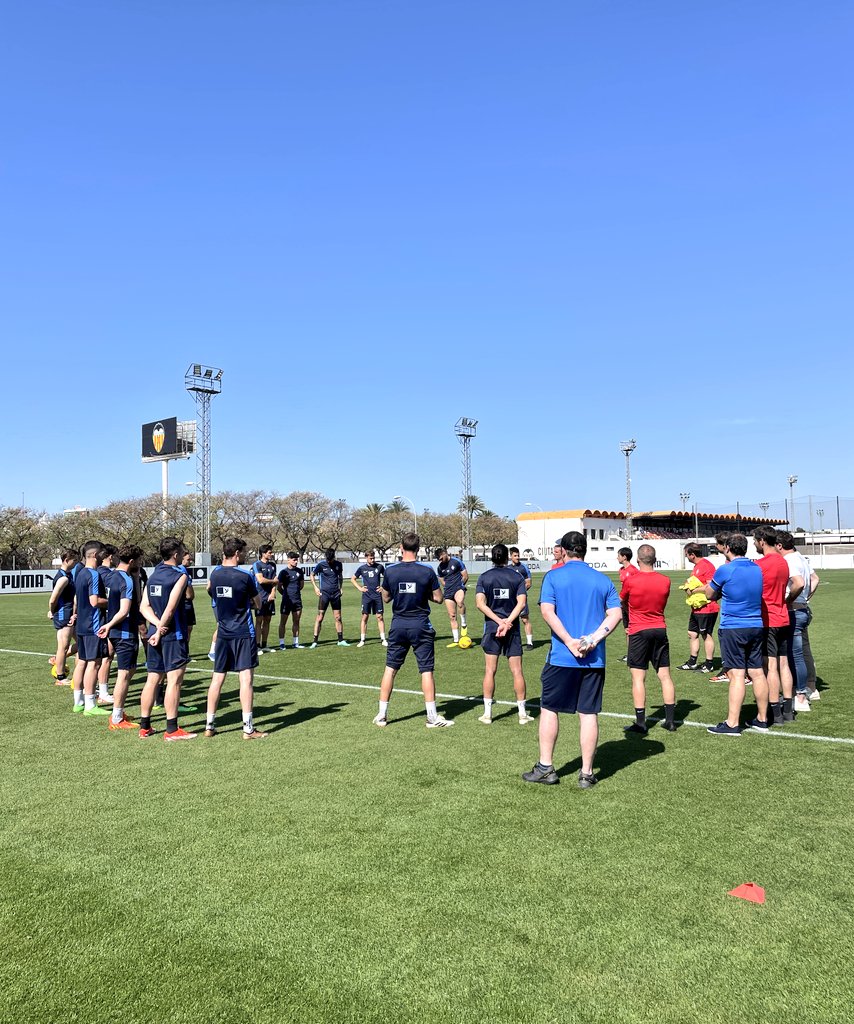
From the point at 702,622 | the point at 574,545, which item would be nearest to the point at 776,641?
the point at 574,545

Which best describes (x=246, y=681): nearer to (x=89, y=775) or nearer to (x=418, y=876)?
(x=89, y=775)

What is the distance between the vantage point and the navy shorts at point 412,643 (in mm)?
7930

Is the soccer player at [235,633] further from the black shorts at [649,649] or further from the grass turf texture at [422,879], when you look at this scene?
the black shorts at [649,649]

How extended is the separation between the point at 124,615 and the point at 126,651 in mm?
455

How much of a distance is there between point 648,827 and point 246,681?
14.4ft

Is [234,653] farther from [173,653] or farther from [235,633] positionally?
[173,653]

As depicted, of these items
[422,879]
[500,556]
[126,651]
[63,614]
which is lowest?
[422,879]

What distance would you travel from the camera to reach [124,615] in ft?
29.3

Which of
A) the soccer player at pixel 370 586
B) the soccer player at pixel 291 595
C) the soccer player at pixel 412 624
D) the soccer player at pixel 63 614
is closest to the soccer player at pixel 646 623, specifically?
the soccer player at pixel 412 624

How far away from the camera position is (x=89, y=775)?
253 inches

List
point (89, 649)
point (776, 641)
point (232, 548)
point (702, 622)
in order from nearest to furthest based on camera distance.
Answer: point (232, 548), point (776, 641), point (89, 649), point (702, 622)

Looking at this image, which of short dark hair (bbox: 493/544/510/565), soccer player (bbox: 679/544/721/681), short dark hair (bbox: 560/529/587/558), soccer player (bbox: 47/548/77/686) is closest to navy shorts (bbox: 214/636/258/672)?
short dark hair (bbox: 493/544/510/565)

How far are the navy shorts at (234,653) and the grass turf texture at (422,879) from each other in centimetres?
81

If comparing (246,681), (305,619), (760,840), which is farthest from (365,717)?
(305,619)
